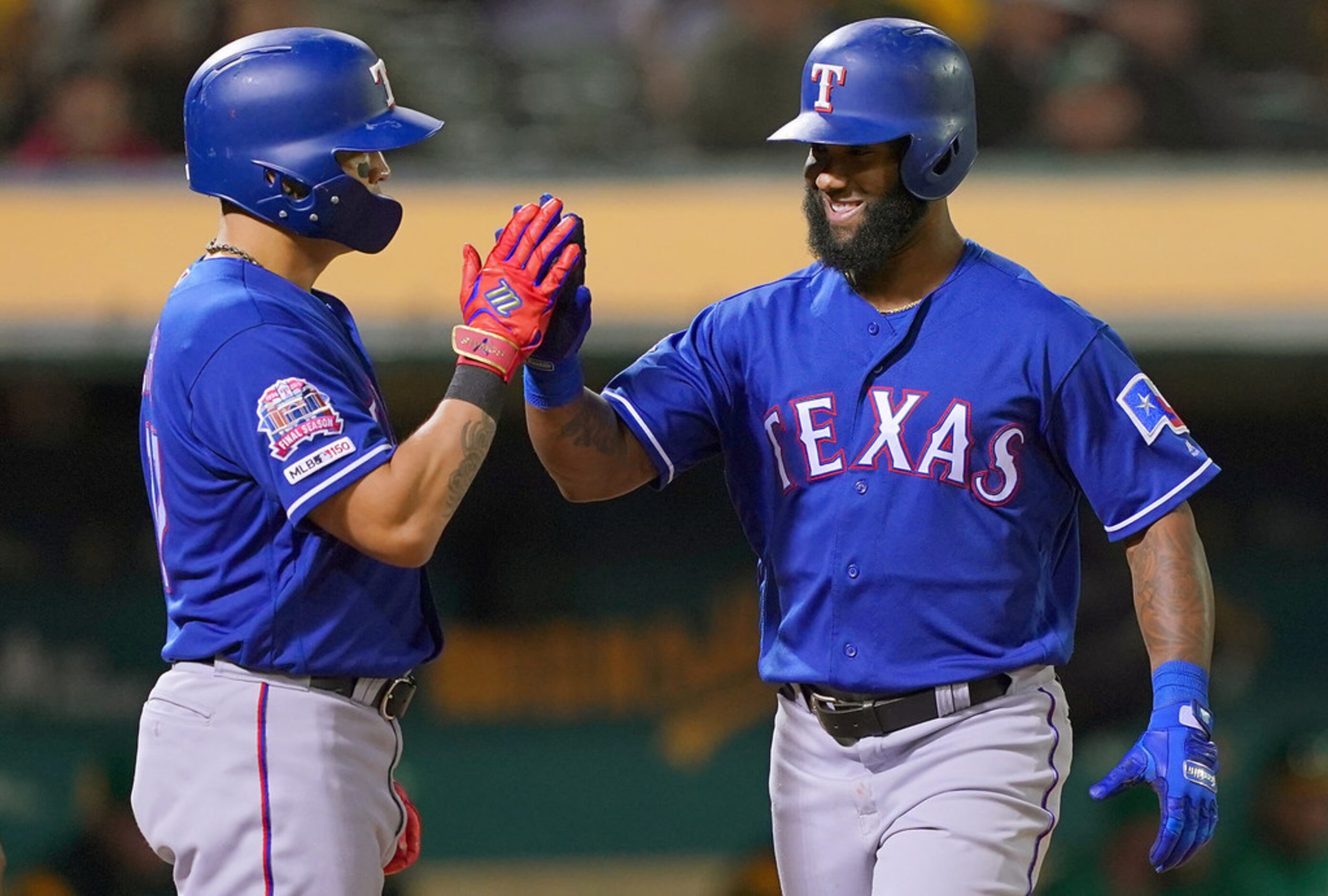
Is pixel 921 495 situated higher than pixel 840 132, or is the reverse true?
pixel 840 132

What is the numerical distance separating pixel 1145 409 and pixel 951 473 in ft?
1.11

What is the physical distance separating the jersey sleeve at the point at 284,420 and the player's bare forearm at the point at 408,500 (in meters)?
0.03

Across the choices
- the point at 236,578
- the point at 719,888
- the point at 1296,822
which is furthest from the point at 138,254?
the point at 1296,822

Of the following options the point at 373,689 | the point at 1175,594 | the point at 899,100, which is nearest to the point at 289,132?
the point at 373,689

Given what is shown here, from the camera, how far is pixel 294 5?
6.84 metres

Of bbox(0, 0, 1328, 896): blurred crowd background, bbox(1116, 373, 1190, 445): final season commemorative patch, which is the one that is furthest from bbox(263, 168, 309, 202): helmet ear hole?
bbox(0, 0, 1328, 896): blurred crowd background

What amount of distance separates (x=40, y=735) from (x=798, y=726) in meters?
4.20

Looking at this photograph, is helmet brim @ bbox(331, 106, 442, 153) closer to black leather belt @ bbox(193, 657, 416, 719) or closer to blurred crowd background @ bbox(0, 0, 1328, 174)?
black leather belt @ bbox(193, 657, 416, 719)

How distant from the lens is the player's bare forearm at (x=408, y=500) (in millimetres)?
2535

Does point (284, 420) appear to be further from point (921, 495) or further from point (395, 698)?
point (921, 495)

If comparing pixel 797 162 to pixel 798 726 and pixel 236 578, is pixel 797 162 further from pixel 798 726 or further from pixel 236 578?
pixel 236 578

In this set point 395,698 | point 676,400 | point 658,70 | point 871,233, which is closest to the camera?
point 395,698

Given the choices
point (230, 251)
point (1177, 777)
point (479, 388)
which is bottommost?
point (1177, 777)

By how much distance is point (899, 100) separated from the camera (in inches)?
117
